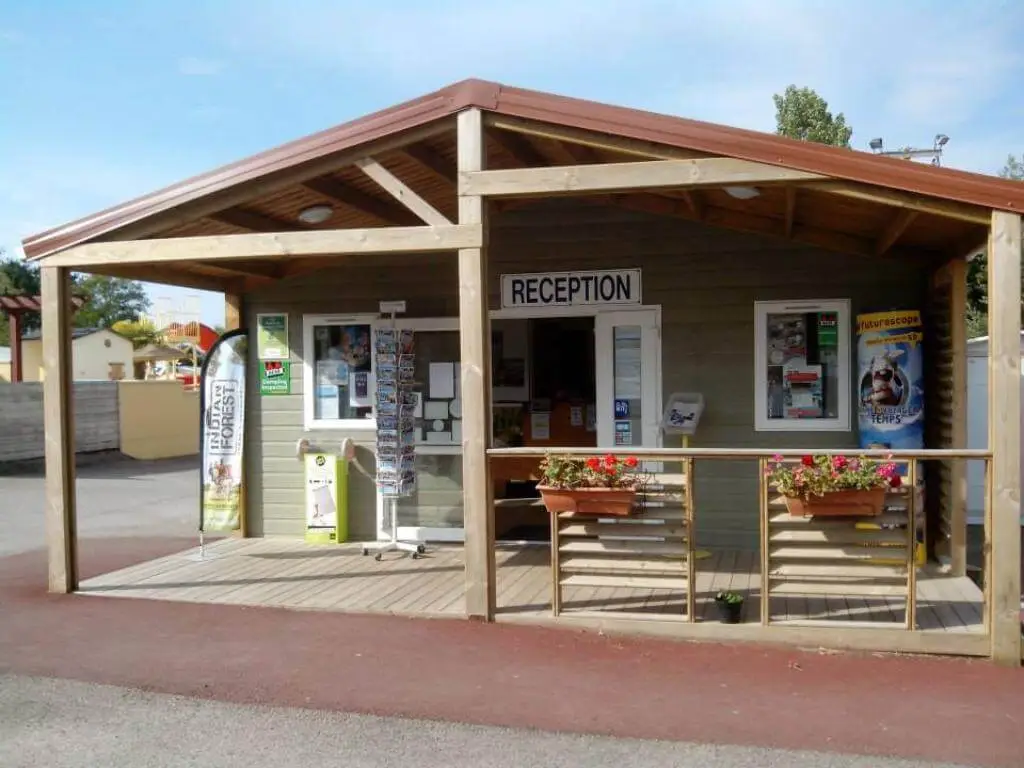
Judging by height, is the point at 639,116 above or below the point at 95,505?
above

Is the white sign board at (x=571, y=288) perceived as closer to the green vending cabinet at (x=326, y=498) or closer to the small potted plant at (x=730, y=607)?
the green vending cabinet at (x=326, y=498)

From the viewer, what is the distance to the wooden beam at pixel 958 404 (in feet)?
22.0

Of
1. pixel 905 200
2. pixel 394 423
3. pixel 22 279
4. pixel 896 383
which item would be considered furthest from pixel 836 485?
pixel 22 279

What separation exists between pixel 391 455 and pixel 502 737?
155 inches

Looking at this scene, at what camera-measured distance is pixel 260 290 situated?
8.84m

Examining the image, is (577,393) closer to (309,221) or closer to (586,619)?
(309,221)

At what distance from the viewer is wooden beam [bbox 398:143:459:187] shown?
6332mm

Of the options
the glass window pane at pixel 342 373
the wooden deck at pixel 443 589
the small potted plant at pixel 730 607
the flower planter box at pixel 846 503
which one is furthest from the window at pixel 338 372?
the flower planter box at pixel 846 503

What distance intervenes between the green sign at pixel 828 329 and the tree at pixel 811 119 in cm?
2052

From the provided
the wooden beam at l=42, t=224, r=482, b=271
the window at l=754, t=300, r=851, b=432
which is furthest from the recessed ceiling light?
the window at l=754, t=300, r=851, b=432

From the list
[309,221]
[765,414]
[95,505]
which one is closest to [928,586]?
[765,414]

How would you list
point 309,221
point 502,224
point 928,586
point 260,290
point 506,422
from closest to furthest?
point 928,586, point 309,221, point 502,224, point 260,290, point 506,422

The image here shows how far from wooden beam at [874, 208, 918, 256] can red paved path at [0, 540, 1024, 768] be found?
8.27 feet

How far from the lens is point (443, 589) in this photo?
6684 mm
